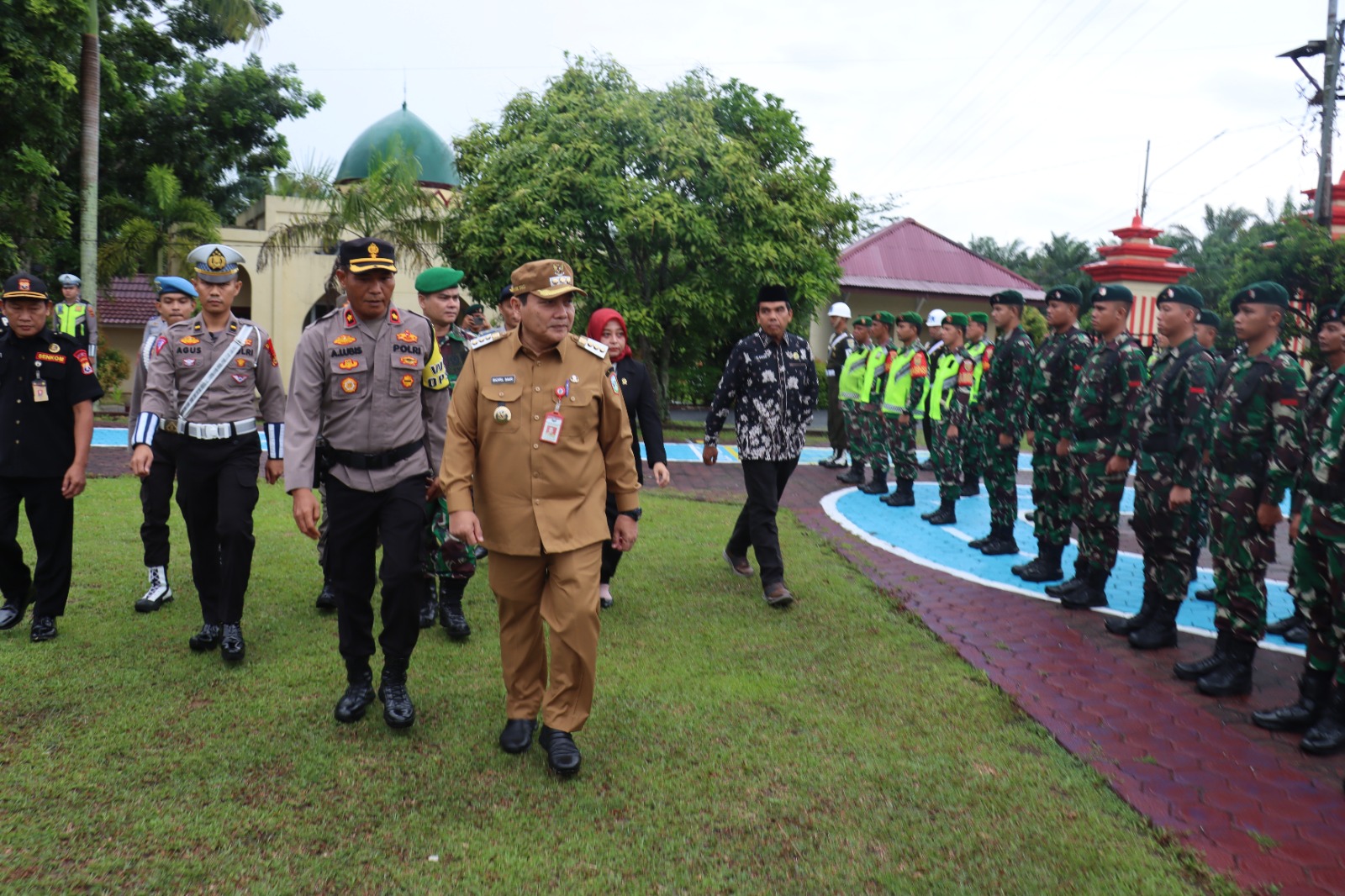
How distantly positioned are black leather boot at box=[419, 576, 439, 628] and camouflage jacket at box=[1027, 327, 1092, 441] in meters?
4.50

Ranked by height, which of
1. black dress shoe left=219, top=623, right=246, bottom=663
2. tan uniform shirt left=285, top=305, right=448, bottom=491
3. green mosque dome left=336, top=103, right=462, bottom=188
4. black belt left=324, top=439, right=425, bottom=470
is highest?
green mosque dome left=336, top=103, right=462, bottom=188

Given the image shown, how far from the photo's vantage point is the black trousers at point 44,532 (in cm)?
565

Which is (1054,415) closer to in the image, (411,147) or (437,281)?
(437,281)

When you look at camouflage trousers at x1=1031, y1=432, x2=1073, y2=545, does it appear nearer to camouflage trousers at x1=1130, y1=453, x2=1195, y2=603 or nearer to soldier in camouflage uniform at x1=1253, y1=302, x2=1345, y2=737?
camouflage trousers at x1=1130, y1=453, x2=1195, y2=603

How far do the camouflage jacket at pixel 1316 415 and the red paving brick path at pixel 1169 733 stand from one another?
3.83 ft

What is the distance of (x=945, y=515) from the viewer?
10.5 m

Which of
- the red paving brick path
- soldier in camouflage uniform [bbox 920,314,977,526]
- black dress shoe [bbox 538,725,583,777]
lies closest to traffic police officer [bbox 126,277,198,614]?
black dress shoe [bbox 538,725,583,777]

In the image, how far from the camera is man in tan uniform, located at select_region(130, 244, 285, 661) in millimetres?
5352

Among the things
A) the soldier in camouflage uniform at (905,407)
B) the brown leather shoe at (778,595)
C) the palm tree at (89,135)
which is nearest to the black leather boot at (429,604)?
the brown leather shoe at (778,595)

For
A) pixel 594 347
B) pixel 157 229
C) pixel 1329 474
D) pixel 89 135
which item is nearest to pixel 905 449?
pixel 1329 474

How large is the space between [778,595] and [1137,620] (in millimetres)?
2212

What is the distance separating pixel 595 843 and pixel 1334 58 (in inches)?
944

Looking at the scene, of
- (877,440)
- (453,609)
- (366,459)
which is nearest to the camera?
(366,459)

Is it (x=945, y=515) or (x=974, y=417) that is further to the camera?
(x=974, y=417)
